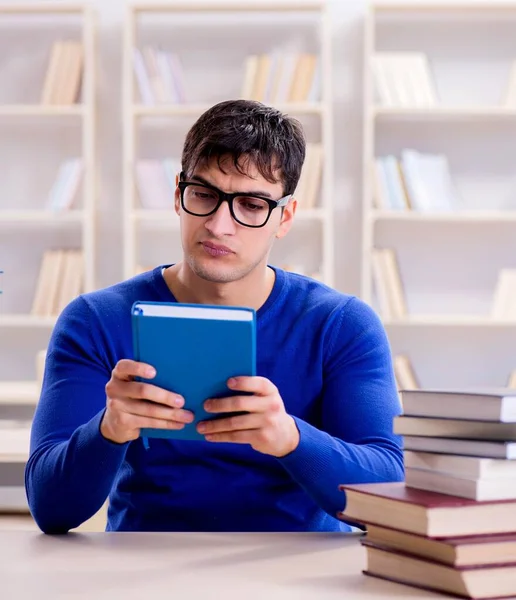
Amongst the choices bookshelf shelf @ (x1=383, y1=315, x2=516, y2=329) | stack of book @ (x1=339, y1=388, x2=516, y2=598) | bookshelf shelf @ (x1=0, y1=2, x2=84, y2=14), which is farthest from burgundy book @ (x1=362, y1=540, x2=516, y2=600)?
bookshelf shelf @ (x1=0, y1=2, x2=84, y2=14)

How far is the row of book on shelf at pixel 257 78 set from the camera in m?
3.95

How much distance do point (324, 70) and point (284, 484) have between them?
2.67m

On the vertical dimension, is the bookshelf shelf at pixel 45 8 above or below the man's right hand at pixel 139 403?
above

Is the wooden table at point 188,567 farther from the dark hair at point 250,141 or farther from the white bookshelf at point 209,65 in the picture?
the white bookshelf at point 209,65

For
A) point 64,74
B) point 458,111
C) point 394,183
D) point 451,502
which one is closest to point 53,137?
point 64,74

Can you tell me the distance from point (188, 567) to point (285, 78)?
3.09 meters

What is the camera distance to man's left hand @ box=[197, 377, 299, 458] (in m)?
1.16

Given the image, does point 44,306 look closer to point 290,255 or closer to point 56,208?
point 56,208

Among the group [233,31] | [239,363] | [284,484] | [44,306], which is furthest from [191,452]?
[233,31]

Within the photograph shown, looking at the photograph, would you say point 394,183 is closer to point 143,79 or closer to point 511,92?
point 511,92

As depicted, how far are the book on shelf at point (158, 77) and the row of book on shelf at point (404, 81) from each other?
2.65ft

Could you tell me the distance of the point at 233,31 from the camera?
423 centimetres

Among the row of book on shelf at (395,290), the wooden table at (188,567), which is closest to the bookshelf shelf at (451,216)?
the row of book on shelf at (395,290)

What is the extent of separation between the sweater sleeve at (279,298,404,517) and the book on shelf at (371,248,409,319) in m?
2.26
